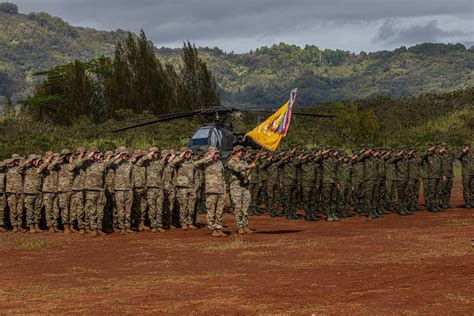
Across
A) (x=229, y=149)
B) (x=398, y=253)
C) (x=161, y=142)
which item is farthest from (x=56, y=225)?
(x=161, y=142)

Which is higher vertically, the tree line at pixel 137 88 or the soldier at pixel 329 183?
the tree line at pixel 137 88

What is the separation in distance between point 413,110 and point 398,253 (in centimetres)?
5440

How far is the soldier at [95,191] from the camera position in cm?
1836

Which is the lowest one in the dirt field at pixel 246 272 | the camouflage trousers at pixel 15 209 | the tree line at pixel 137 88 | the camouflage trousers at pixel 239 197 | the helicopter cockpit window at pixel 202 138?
the dirt field at pixel 246 272

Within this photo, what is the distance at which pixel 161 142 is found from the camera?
137 feet

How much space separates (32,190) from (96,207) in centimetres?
190

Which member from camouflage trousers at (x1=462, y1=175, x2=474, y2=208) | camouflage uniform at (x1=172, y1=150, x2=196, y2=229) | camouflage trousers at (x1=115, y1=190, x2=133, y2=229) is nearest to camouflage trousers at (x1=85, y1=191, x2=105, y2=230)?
camouflage trousers at (x1=115, y1=190, x2=133, y2=229)

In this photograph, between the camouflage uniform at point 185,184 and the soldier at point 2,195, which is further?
the soldier at point 2,195

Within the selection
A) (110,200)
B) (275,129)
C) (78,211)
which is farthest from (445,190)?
(78,211)

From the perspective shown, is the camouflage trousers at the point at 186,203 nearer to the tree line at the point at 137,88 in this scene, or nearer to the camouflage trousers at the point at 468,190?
the camouflage trousers at the point at 468,190

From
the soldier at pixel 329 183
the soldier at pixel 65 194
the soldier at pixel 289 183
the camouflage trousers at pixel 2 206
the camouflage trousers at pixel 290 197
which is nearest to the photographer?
the soldier at pixel 65 194

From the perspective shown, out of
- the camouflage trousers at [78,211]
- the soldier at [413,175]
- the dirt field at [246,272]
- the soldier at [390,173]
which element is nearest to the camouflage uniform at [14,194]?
the dirt field at [246,272]

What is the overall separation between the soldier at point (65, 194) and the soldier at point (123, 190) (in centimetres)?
107

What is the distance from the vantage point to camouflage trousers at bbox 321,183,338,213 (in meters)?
21.6
